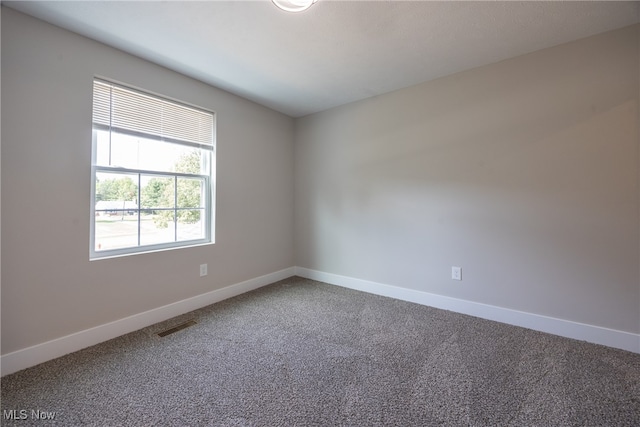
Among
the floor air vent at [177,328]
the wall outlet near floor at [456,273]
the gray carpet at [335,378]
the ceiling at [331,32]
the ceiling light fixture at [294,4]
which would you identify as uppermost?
the ceiling at [331,32]

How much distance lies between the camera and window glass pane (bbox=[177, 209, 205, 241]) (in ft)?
9.46

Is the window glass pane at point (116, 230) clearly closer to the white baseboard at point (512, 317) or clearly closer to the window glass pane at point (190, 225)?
the window glass pane at point (190, 225)

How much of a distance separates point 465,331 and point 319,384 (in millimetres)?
1474

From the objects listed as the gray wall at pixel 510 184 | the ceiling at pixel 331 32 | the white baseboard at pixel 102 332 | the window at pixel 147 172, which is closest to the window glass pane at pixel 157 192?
the window at pixel 147 172

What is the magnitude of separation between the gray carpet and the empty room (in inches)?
0.7

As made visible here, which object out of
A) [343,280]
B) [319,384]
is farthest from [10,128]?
[343,280]

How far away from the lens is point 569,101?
7.48 feet

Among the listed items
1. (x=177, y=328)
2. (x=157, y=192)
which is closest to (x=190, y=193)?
(x=157, y=192)

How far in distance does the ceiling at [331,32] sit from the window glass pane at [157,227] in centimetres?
144

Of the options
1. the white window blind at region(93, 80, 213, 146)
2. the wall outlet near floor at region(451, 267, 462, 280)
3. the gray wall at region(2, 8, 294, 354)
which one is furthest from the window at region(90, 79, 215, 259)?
the wall outlet near floor at region(451, 267, 462, 280)

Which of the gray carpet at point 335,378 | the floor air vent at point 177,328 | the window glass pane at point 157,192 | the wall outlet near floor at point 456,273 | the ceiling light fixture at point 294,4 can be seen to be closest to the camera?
the gray carpet at point 335,378

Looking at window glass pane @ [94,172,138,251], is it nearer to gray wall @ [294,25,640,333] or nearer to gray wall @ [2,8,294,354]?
gray wall @ [2,8,294,354]

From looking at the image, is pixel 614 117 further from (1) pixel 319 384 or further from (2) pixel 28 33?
(2) pixel 28 33

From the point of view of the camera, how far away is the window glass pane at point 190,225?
9.46 ft
